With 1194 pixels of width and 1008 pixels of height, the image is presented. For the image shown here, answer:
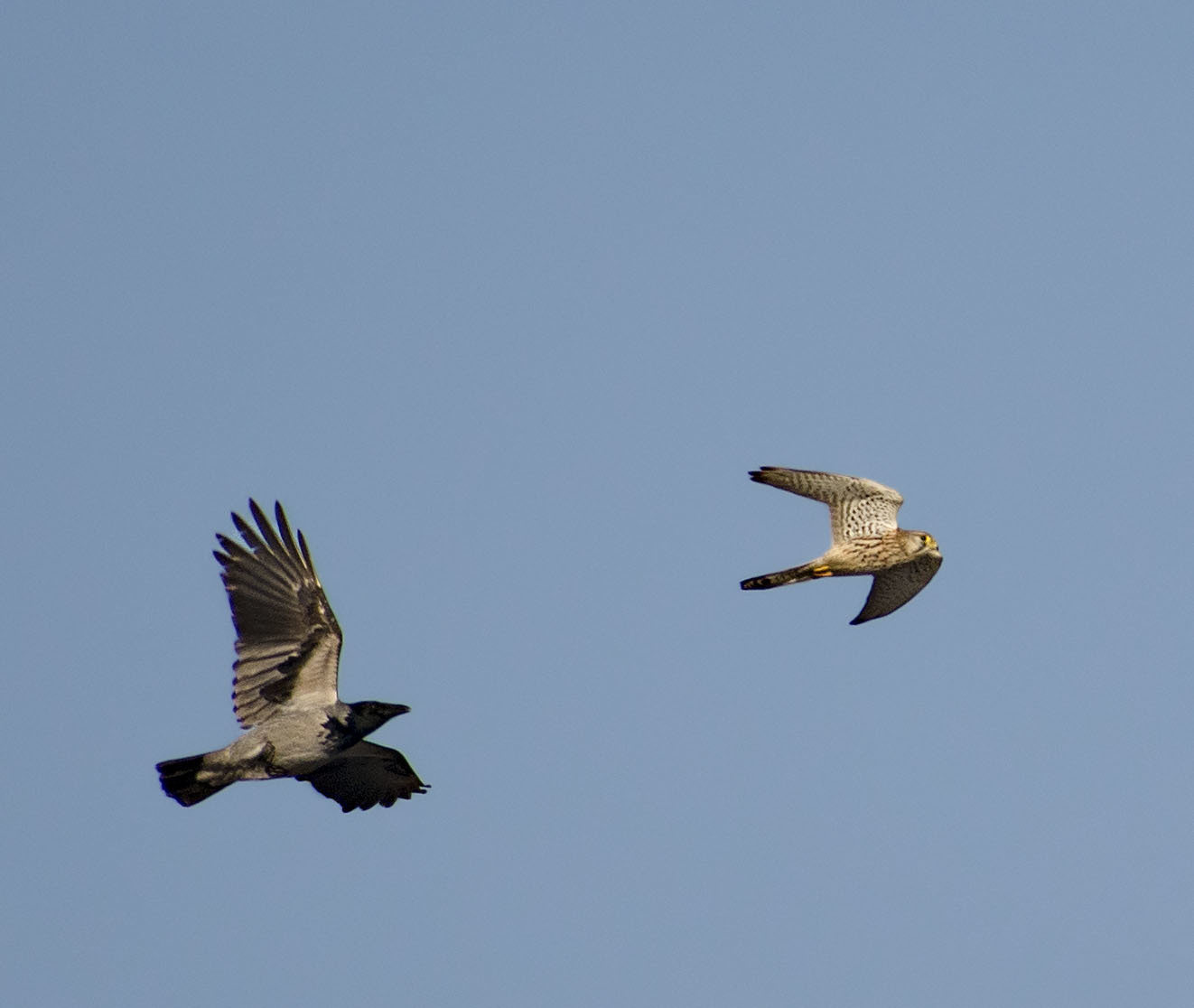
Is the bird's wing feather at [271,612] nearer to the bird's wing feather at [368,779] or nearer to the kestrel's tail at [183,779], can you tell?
the kestrel's tail at [183,779]

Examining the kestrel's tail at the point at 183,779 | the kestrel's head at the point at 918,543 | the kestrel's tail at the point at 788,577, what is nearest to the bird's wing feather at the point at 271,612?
the kestrel's tail at the point at 183,779

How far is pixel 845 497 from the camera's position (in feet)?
80.5

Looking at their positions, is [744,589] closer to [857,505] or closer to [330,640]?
[857,505]

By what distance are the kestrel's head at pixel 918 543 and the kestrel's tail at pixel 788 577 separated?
1.13m

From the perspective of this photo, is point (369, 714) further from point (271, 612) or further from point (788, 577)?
point (788, 577)

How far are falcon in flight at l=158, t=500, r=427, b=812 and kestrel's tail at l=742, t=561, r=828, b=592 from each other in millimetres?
5380

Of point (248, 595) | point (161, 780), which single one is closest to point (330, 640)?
point (248, 595)

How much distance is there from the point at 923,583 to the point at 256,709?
9472 millimetres

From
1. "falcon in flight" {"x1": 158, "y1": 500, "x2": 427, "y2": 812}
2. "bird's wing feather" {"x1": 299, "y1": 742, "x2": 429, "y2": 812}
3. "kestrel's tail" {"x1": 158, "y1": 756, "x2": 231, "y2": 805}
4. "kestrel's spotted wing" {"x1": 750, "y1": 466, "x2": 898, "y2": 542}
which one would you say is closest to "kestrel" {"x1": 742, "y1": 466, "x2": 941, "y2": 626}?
"kestrel's spotted wing" {"x1": 750, "y1": 466, "x2": 898, "y2": 542}

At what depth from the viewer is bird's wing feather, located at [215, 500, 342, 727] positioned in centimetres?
2064

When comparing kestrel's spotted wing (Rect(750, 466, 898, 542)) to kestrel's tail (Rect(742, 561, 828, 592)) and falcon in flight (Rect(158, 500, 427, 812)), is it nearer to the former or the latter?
kestrel's tail (Rect(742, 561, 828, 592))

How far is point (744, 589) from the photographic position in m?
23.7

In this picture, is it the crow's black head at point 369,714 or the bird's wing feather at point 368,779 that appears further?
the bird's wing feather at point 368,779

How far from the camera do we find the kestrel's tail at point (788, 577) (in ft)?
78.2
